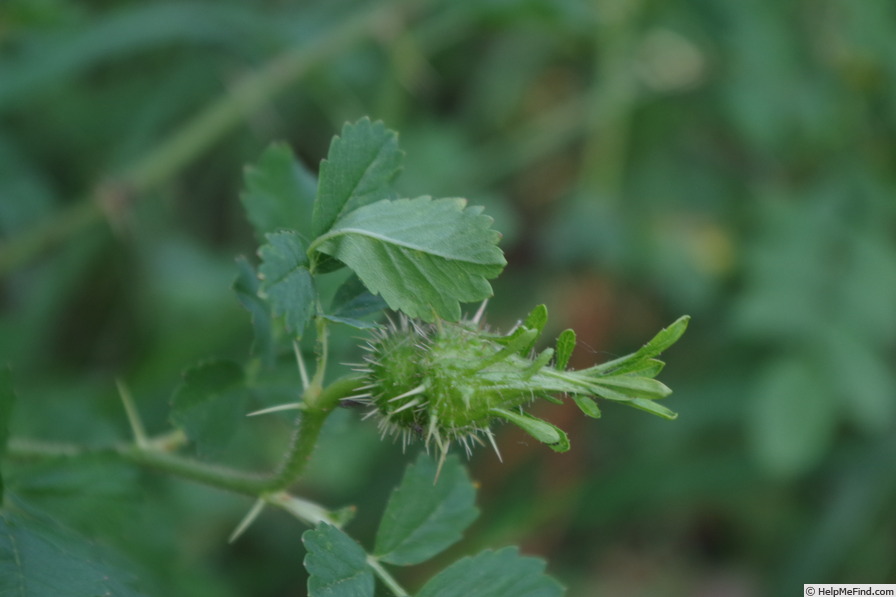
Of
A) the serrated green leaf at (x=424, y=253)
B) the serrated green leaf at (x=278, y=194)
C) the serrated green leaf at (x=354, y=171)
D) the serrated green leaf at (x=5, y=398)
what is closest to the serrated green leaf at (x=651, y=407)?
the serrated green leaf at (x=424, y=253)

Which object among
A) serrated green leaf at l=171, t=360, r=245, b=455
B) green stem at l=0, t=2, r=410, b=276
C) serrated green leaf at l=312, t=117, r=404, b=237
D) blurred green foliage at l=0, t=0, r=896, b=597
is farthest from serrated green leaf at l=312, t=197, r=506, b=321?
blurred green foliage at l=0, t=0, r=896, b=597

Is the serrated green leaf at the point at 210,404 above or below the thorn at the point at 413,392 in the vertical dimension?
below

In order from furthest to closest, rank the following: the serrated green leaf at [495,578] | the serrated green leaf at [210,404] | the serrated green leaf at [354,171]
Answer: the serrated green leaf at [210,404] → the serrated green leaf at [495,578] → the serrated green leaf at [354,171]

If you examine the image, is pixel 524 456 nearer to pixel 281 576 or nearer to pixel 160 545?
pixel 281 576

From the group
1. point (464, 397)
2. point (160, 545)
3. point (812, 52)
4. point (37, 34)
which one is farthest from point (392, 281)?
point (812, 52)

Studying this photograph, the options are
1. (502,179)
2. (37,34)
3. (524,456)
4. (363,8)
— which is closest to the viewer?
(37,34)

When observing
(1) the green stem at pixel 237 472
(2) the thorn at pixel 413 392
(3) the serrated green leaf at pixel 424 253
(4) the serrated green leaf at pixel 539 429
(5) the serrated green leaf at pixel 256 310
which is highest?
(3) the serrated green leaf at pixel 424 253

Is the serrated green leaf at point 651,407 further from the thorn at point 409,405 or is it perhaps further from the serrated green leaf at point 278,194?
the serrated green leaf at point 278,194

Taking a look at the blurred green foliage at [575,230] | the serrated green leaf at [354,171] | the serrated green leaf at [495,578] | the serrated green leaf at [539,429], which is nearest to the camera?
the serrated green leaf at [539,429]

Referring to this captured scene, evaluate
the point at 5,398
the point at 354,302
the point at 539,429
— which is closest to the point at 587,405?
the point at 539,429
